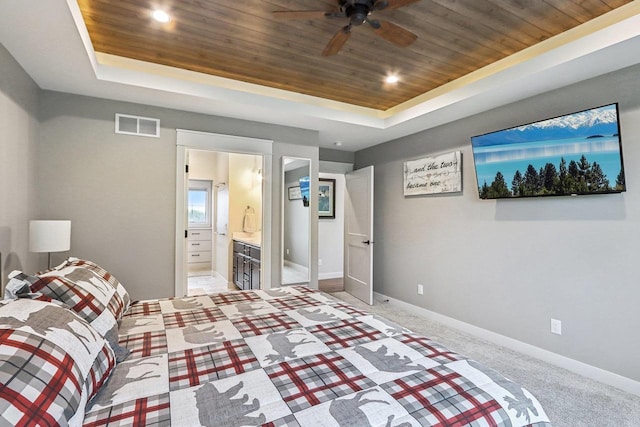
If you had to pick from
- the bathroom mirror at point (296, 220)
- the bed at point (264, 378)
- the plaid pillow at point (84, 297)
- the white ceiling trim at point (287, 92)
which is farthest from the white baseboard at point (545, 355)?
the plaid pillow at point (84, 297)

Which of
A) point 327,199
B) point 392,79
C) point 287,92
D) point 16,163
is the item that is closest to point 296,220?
point 287,92

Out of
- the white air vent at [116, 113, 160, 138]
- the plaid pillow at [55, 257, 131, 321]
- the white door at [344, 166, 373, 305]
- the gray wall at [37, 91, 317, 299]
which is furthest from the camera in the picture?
the white door at [344, 166, 373, 305]

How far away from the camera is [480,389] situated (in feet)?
3.85

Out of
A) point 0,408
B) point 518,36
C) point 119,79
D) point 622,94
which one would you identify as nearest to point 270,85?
point 119,79

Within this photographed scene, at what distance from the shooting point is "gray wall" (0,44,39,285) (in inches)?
87.4

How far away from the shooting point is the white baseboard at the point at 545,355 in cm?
239

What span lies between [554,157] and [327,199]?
166 inches

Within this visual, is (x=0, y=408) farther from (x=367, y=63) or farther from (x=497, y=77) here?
(x=497, y=77)

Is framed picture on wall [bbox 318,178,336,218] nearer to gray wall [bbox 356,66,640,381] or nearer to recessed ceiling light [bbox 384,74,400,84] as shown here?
gray wall [bbox 356,66,640,381]

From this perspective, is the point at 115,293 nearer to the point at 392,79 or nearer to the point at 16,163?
the point at 16,163

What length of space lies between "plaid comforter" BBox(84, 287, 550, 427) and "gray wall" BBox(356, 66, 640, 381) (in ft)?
6.34

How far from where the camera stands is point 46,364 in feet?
2.98

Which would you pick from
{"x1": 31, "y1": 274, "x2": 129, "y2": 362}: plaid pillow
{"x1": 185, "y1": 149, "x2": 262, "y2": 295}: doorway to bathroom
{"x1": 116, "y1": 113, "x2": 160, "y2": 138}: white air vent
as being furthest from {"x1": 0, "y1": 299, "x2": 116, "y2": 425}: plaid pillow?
{"x1": 185, "y1": 149, "x2": 262, "y2": 295}: doorway to bathroom

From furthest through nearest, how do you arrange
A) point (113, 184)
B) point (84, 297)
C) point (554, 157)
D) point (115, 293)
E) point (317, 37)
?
1. point (113, 184)
2. point (554, 157)
3. point (317, 37)
4. point (115, 293)
5. point (84, 297)
